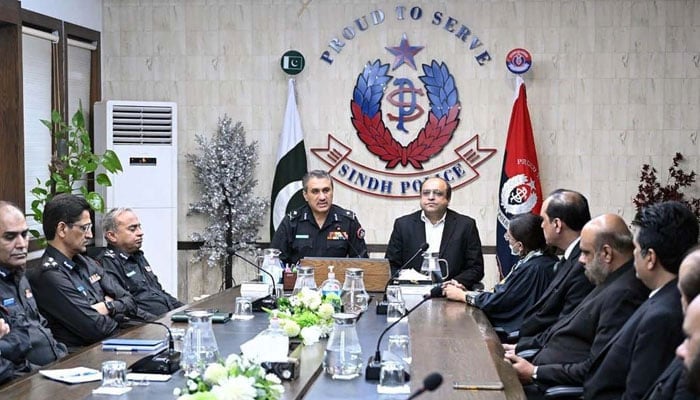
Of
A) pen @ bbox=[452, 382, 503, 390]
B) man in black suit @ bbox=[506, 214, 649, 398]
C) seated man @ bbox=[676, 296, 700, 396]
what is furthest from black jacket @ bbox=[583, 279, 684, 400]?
seated man @ bbox=[676, 296, 700, 396]

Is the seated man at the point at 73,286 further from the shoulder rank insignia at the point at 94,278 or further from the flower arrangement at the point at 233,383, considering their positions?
the flower arrangement at the point at 233,383

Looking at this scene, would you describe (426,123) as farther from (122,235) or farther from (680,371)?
(680,371)

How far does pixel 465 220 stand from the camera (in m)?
6.06

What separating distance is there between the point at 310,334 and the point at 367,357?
31 cm

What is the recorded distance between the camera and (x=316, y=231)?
19.6 ft

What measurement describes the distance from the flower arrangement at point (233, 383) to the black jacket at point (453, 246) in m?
3.75

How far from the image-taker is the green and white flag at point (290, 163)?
7.80 m

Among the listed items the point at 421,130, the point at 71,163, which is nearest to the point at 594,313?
the point at 421,130

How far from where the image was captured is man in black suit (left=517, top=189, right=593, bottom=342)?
4.19 m

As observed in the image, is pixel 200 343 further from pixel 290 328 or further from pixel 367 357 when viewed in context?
pixel 367 357

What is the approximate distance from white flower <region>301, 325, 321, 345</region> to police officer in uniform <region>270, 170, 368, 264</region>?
2.29 m

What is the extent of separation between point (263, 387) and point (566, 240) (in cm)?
263

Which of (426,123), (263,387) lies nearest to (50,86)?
(426,123)

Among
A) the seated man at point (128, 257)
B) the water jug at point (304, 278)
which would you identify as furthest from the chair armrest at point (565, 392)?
the seated man at point (128, 257)
